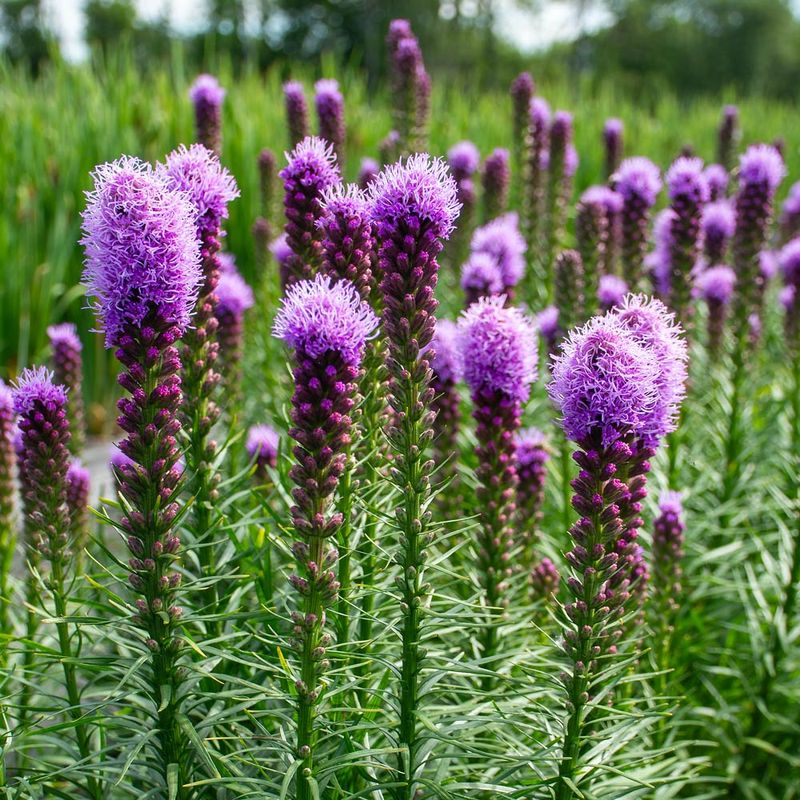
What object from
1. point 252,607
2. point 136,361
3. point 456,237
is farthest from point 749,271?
point 136,361

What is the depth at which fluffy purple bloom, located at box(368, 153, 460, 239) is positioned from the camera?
1946 millimetres

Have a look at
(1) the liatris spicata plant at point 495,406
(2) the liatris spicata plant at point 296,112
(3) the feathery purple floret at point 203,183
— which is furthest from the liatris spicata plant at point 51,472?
(2) the liatris spicata plant at point 296,112

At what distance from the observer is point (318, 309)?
1.71 m

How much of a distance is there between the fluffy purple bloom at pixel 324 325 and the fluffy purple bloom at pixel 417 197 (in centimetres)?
32

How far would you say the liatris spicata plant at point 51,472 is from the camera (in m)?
2.25

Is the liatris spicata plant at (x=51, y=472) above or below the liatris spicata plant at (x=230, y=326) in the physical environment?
below

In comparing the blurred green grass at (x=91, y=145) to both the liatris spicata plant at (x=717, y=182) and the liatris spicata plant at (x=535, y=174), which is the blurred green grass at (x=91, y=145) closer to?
the liatris spicata plant at (x=535, y=174)

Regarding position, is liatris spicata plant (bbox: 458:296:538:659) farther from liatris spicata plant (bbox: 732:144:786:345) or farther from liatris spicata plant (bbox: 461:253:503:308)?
liatris spicata plant (bbox: 732:144:786:345)

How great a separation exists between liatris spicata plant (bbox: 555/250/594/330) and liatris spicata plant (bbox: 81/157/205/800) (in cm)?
217

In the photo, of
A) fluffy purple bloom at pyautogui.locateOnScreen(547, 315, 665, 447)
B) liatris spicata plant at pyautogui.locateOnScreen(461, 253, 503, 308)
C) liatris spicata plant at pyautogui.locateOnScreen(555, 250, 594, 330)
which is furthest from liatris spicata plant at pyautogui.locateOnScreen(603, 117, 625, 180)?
fluffy purple bloom at pyautogui.locateOnScreen(547, 315, 665, 447)

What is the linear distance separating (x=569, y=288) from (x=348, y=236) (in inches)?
70.5

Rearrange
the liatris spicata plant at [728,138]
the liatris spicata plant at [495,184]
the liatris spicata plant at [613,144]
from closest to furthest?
the liatris spicata plant at [495,184], the liatris spicata plant at [613,144], the liatris spicata plant at [728,138]

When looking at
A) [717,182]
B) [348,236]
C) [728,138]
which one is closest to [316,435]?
[348,236]

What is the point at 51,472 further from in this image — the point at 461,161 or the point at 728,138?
the point at 728,138
